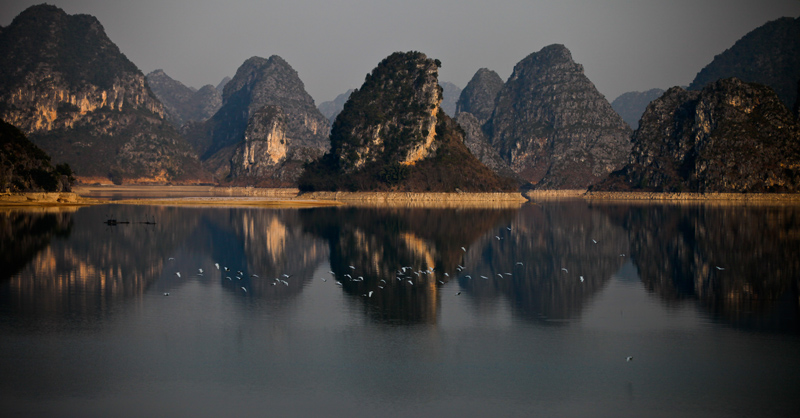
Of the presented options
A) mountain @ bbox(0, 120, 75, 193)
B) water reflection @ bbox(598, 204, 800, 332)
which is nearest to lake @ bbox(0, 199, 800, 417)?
water reflection @ bbox(598, 204, 800, 332)

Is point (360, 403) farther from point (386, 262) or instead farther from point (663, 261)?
point (663, 261)

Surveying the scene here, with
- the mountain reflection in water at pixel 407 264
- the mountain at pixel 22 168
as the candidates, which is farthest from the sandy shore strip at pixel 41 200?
Result: the mountain reflection in water at pixel 407 264

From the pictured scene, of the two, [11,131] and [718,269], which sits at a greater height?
[11,131]

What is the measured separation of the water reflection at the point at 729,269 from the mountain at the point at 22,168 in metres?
101

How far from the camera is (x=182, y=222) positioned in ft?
283

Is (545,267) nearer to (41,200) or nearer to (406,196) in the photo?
(41,200)

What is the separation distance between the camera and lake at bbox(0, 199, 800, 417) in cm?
2166

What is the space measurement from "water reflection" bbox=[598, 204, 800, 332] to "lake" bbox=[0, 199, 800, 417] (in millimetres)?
241

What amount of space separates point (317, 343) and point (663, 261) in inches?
1396

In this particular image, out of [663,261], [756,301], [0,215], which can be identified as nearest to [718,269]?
[663,261]

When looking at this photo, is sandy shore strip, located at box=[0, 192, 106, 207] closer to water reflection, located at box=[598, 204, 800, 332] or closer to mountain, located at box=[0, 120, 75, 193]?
mountain, located at box=[0, 120, 75, 193]

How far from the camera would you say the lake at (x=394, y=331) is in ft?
71.1

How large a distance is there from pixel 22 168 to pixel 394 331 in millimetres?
115348

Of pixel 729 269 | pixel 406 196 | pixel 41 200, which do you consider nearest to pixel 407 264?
pixel 729 269
